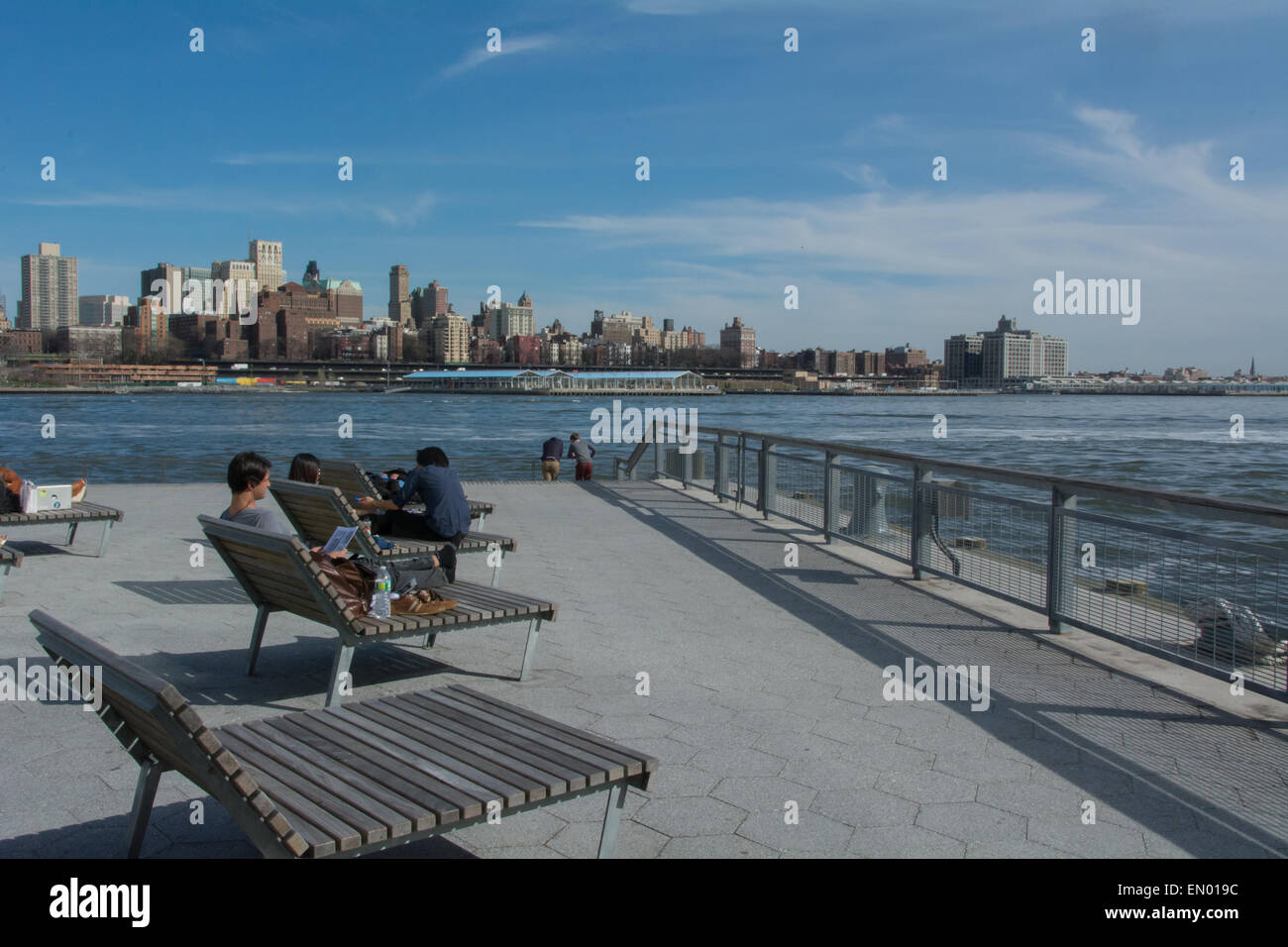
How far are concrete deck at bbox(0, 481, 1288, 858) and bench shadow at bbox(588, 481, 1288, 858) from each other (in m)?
0.01

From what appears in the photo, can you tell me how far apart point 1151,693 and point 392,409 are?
4144 inches

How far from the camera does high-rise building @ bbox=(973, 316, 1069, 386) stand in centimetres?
16875

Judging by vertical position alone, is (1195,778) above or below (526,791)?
below

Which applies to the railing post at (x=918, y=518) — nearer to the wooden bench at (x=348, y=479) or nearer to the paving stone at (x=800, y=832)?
the wooden bench at (x=348, y=479)

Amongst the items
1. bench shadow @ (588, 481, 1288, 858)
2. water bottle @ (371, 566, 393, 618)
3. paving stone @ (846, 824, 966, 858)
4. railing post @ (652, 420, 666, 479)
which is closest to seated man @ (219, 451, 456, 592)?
water bottle @ (371, 566, 393, 618)

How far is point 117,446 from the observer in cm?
5556

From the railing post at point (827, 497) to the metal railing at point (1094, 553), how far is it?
13 mm

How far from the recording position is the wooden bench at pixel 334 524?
6703 millimetres

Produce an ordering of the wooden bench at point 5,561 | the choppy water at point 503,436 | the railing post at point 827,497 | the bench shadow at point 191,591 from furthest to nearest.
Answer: the choppy water at point 503,436 < the railing post at point 827,497 < the bench shadow at point 191,591 < the wooden bench at point 5,561

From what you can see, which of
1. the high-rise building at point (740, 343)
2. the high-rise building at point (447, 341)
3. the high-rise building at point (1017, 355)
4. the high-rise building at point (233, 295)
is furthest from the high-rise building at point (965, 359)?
the high-rise building at point (233, 295)

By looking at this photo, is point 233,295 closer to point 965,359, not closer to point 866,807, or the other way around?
point 965,359

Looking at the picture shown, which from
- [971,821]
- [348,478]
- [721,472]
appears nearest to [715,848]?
[971,821]
